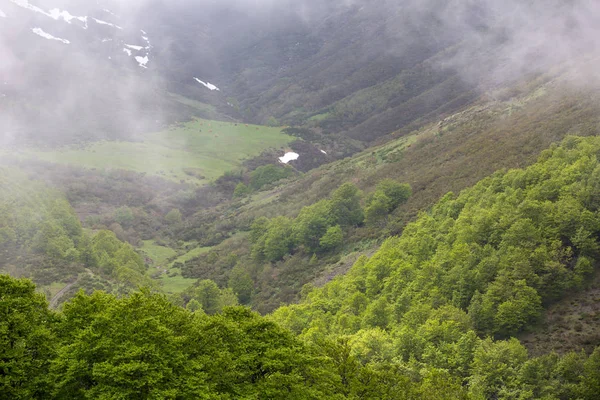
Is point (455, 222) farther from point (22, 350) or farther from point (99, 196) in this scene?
point (99, 196)

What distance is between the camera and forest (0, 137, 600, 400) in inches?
986

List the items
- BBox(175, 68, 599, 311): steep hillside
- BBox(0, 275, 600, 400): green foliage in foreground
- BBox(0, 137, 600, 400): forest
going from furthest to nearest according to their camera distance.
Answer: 1. BBox(175, 68, 599, 311): steep hillside
2. BBox(0, 137, 600, 400): forest
3. BBox(0, 275, 600, 400): green foliage in foreground

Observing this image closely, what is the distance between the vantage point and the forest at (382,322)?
25.0 meters

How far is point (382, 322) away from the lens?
5619 cm

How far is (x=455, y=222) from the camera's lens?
224 feet

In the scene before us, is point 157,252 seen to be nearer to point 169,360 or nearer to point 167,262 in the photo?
point 167,262

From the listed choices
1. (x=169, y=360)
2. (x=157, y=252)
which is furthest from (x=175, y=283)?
(x=169, y=360)

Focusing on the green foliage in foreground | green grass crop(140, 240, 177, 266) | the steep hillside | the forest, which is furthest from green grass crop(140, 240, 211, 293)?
the green foliage in foreground

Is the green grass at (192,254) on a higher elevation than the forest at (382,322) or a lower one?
higher

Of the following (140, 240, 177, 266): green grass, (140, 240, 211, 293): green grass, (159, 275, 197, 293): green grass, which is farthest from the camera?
(140, 240, 177, 266): green grass

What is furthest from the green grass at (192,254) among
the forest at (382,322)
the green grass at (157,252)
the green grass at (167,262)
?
the forest at (382,322)

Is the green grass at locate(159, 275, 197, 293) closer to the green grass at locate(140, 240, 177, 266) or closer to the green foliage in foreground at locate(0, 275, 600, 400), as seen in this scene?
the green grass at locate(140, 240, 177, 266)

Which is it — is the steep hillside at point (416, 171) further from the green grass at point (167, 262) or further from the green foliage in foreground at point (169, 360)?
the green foliage in foreground at point (169, 360)

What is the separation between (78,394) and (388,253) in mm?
50754
